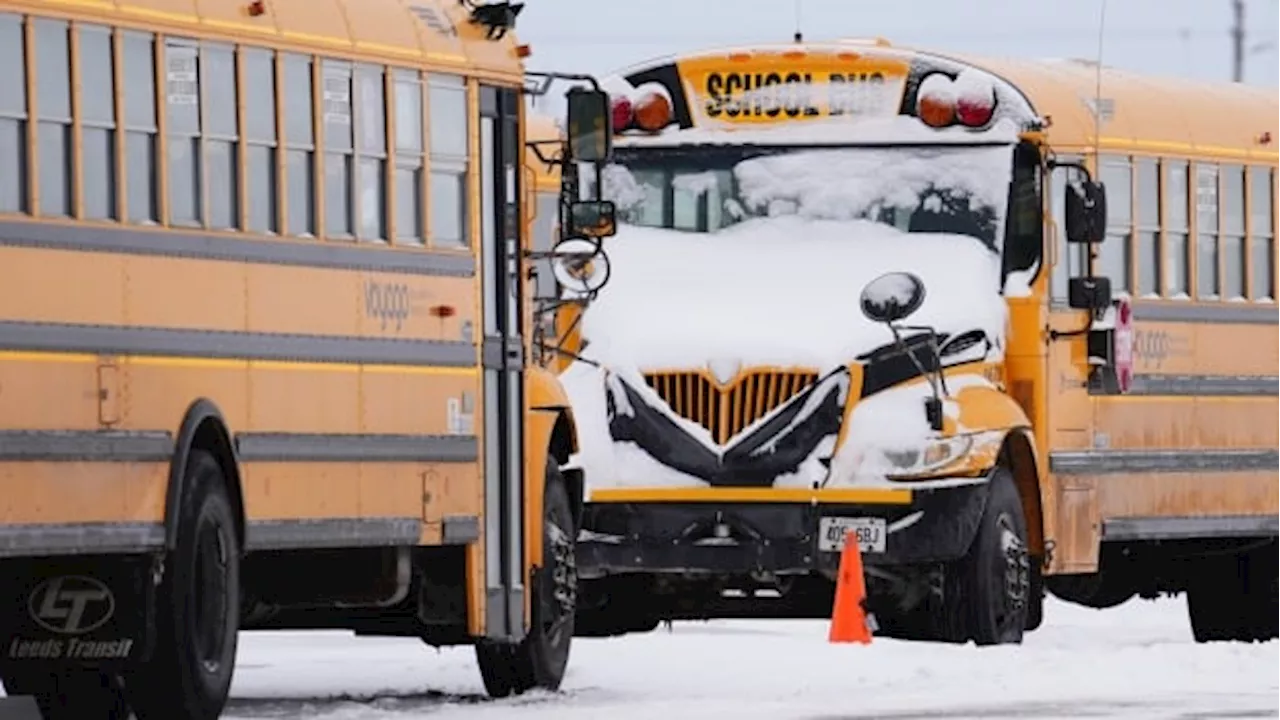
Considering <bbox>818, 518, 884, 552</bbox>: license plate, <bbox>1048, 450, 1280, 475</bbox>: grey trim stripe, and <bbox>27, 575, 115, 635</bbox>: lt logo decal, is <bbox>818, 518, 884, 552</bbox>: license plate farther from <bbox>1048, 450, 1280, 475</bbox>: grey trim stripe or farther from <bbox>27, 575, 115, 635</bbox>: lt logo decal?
<bbox>27, 575, 115, 635</bbox>: lt logo decal

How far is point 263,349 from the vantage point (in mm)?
16234

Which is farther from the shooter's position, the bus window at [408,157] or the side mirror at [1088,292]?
the side mirror at [1088,292]

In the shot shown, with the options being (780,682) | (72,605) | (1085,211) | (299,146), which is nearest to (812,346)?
(1085,211)

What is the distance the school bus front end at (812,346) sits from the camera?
21172mm

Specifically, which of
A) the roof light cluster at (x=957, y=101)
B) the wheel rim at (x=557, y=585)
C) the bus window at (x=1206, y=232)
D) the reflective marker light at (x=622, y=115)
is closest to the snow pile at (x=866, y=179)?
the roof light cluster at (x=957, y=101)

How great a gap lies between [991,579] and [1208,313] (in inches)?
126

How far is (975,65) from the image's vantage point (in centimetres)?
2217

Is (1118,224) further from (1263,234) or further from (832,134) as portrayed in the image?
(832,134)

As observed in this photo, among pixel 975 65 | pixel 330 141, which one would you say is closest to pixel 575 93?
pixel 330 141

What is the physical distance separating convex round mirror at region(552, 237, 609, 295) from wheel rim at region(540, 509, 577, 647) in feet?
3.08

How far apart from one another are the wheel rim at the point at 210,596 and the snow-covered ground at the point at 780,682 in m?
1.02

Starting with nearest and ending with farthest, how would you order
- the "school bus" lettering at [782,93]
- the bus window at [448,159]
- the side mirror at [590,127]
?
the bus window at [448,159]
the side mirror at [590,127]
the "school bus" lettering at [782,93]

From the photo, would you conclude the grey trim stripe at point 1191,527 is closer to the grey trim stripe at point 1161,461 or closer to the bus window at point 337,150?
the grey trim stripe at point 1161,461

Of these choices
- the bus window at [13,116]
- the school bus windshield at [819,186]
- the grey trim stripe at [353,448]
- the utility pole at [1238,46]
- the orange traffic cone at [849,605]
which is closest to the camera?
the bus window at [13,116]
